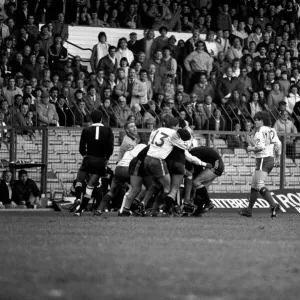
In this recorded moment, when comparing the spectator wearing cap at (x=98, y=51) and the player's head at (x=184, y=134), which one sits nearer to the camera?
the player's head at (x=184, y=134)

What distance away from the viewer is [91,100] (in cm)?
2284

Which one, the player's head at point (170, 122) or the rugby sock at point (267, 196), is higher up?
the player's head at point (170, 122)

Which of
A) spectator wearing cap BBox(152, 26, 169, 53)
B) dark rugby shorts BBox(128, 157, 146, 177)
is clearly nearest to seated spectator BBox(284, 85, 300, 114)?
spectator wearing cap BBox(152, 26, 169, 53)

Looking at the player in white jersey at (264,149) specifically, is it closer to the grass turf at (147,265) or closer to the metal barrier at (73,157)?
the metal barrier at (73,157)

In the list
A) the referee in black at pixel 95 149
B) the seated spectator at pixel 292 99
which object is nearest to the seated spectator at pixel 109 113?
the seated spectator at pixel 292 99

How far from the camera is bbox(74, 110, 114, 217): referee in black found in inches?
647

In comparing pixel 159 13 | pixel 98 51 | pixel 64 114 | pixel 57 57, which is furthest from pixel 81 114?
pixel 159 13

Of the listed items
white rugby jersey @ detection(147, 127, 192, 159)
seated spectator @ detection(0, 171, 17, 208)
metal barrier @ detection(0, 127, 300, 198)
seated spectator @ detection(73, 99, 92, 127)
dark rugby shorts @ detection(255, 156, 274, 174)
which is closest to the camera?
white rugby jersey @ detection(147, 127, 192, 159)

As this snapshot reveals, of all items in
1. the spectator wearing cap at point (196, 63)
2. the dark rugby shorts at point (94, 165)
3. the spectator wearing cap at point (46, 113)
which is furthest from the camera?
the spectator wearing cap at point (196, 63)

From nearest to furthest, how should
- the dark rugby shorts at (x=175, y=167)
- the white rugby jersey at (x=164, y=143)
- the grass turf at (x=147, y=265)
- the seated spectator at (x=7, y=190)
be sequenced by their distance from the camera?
the grass turf at (x=147, y=265), the white rugby jersey at (x=164, y=143), the dark rugby shorts at (x=175, y=167), the seated spectator at (x=7, y=190)

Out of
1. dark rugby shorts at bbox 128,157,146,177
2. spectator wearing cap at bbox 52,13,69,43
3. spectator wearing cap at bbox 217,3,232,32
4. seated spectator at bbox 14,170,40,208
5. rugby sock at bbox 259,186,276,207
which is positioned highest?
spectator wearing cap at bbox 217,3,232,32

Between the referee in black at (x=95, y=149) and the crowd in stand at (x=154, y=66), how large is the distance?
425cm

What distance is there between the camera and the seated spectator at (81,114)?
22281 millimetres

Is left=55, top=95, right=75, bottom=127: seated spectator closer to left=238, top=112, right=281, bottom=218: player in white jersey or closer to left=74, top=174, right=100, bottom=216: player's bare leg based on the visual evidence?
left=74, top=174, right=100, bottom=216: player's bare leg
